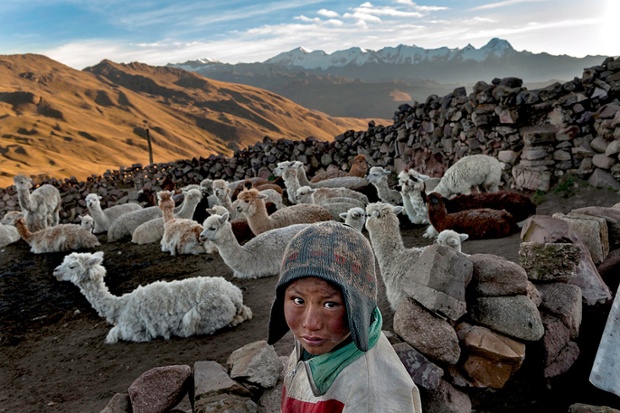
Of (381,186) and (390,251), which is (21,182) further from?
(390,251)

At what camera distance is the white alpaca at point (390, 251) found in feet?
15.7

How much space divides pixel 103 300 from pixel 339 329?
15.4ft

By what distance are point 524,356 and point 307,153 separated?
46.3ft

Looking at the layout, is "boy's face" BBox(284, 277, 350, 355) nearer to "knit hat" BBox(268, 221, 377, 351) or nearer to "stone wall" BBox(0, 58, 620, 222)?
"knit hat" BBox(268, 221, 377, 351)

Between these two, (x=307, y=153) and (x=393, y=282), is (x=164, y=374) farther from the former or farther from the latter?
(x=307, y=153)

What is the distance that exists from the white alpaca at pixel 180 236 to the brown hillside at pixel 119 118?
85.1 feet

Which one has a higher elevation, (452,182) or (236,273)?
(452,182)

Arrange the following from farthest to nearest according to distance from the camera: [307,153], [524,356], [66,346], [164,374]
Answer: [307,153], [66,346], [524,356], [164,374]

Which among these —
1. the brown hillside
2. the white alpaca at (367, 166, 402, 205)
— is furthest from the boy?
the brown hillside

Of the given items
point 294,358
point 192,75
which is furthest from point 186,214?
point 192,75

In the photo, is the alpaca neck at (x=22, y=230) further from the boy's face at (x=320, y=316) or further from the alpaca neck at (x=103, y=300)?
the boy's face at (x=320, y=316)

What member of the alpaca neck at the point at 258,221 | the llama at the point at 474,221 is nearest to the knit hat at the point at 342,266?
the llama at the point at 474,221

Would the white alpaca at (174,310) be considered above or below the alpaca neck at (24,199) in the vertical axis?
above

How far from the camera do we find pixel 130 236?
37.2ft
